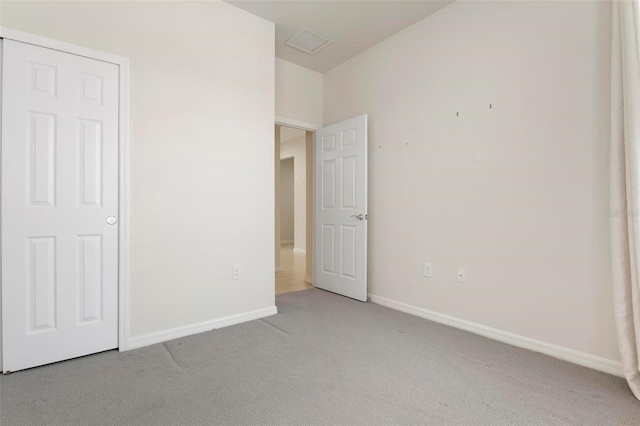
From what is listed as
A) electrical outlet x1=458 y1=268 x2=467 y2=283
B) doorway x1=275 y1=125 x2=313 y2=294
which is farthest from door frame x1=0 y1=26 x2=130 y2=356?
electrical outlet x1=458 y1=268 x2=467 y2=283

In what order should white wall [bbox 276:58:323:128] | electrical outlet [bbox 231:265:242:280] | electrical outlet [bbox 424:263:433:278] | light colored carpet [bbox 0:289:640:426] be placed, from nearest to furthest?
light colored carpet [bbox 0:289:640:426] < electrical outlet [bbox 231:265:242:280] < electrical outlet [bbox 424:263:433:278] < white wall [bbox 276:58:323:128]

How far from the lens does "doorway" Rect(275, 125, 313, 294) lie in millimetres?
4609

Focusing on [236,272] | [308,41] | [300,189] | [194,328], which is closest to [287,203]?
[300,189]

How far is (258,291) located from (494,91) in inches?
103

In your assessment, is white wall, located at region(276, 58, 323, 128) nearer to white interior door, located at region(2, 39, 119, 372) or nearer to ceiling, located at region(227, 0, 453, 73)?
ceiling, located at region(227, 0, 453, 73)

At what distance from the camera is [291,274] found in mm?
5117

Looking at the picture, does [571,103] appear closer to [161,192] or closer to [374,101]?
[374,101]

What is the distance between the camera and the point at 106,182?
2.23 metres

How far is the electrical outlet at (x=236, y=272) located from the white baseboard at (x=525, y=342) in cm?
160

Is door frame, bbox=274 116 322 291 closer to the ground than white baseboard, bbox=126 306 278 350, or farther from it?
farther from it

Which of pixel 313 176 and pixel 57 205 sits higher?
pixel 313 176

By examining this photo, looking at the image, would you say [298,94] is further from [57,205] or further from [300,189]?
[300,189]

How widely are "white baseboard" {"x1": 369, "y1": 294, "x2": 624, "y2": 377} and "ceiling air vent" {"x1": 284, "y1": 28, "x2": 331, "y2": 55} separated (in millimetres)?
2822

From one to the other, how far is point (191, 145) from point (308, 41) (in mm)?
1730
